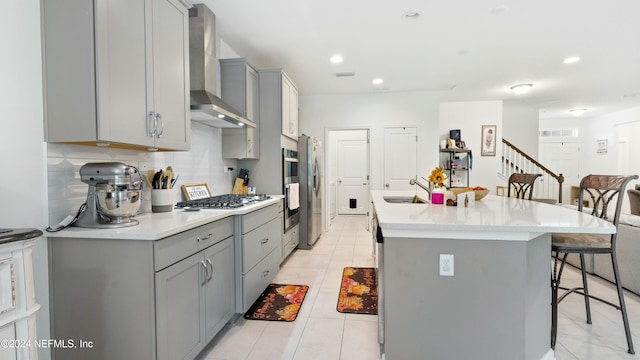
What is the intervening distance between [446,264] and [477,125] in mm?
5762

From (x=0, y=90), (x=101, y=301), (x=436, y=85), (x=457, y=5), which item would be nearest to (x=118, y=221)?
(x=101, y=301)

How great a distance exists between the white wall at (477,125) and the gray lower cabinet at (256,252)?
16.3 ft

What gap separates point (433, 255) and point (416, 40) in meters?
2.65

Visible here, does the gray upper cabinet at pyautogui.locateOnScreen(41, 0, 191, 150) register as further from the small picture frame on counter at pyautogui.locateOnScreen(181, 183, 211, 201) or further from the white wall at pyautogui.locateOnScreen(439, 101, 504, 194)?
the white wall at pyautogui.locateOnScreen(439, 101, 504, 194)

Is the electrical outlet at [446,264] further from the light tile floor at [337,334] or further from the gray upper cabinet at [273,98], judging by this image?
the gray upper cabinet at [273,98]

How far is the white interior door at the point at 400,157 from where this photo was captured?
5422 millimetres

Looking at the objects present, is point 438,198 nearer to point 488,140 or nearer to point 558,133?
point 488,140

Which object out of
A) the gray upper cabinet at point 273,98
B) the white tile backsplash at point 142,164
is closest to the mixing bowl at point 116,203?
the white tile backsplash at point 142,164

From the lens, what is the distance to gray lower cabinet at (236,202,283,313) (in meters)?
2.22

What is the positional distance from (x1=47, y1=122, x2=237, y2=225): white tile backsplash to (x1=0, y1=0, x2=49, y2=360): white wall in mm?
61

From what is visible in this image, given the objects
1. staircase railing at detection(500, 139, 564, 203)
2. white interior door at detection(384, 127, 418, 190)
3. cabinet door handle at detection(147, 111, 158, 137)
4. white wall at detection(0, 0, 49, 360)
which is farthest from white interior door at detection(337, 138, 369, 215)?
white wall at detection(0, 0, 49, 360)

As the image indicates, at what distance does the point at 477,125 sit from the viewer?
20.9ft

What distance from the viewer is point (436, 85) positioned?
5.00 meters

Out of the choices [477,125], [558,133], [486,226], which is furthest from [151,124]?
[558,133]
